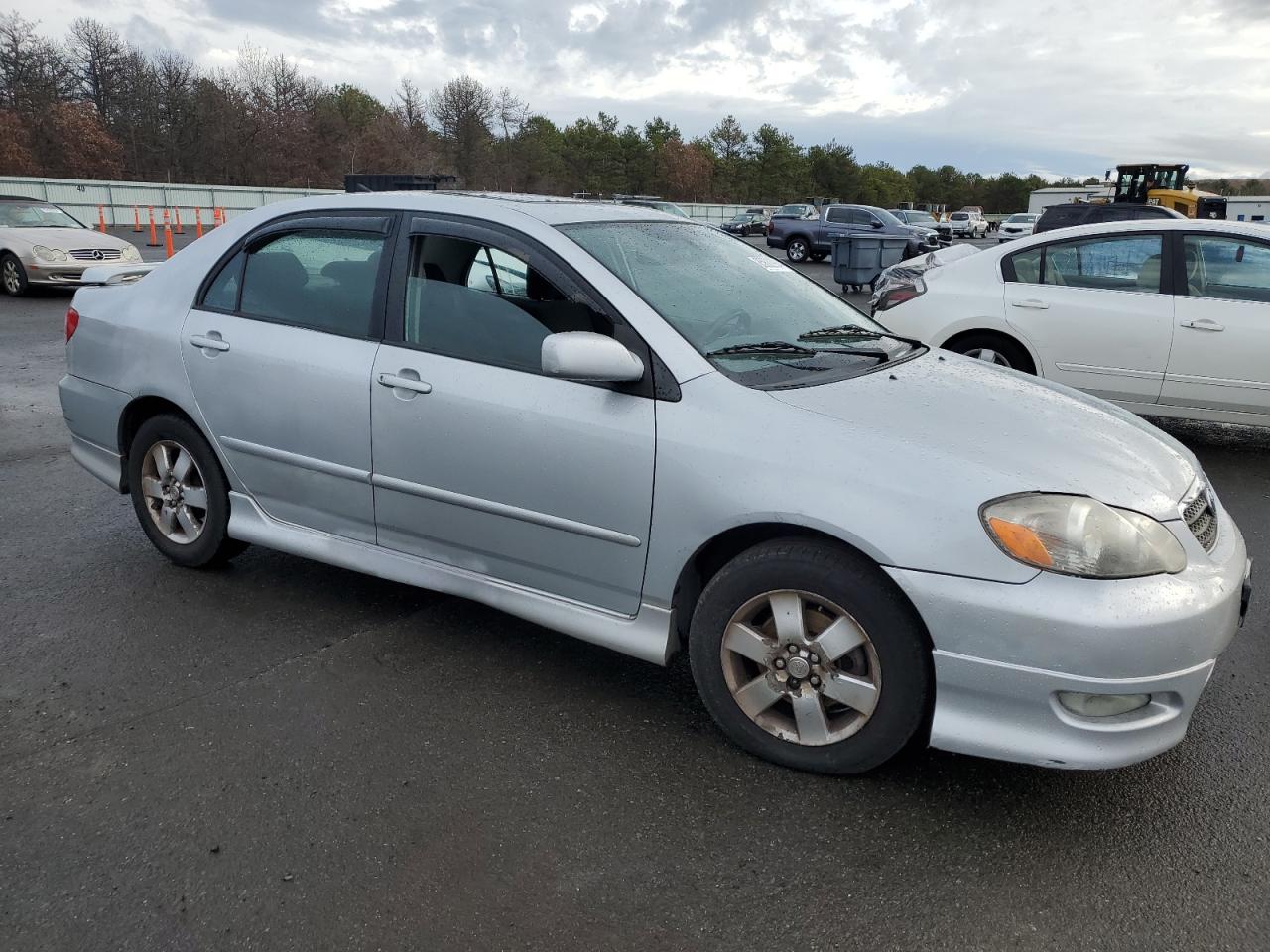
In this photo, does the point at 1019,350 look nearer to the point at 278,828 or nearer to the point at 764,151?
the point at 278,828

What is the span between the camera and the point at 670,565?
2.95 meters

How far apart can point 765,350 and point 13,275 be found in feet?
47.4

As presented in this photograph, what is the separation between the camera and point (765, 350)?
3.26 meters

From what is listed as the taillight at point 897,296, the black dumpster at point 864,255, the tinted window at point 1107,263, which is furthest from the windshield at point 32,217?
the tinted window at point 1107,263

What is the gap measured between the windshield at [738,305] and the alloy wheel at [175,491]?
200cm

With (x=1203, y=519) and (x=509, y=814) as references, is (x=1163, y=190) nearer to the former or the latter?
(x=1203, y=519)

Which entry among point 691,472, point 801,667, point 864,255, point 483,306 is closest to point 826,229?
point 864,255

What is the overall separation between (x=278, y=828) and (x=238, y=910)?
0.31m

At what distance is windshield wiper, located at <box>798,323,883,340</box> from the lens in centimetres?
357

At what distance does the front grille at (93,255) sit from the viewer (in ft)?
46.1

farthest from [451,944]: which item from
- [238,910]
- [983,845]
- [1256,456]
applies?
[1256,456]

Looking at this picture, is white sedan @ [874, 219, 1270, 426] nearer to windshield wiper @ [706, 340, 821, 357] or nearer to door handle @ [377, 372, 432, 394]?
windshield wiper @ [706, 340, 821, 357]

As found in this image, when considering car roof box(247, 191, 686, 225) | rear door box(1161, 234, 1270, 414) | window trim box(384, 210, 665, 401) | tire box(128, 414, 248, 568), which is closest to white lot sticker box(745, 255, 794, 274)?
car roof box(247, 191, 686, 225)

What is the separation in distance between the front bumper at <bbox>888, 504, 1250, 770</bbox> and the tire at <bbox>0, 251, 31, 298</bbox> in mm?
15024
